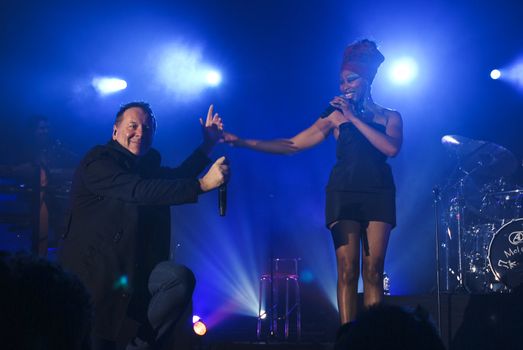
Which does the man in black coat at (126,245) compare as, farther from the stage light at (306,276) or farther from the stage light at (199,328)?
the stage light at (306,276)

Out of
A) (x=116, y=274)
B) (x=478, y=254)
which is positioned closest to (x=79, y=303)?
(x=116, y=274)

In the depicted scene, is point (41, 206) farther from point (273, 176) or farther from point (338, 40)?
point (338, 40)

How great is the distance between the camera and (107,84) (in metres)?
9.76

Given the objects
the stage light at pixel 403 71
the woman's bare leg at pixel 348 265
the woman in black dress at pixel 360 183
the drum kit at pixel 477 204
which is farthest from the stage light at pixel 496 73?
the woman's bare leg at pixel 348 265

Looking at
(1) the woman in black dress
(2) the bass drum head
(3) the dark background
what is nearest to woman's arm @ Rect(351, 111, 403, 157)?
(1) the woman in black dress

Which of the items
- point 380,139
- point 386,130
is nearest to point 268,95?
point 386,130

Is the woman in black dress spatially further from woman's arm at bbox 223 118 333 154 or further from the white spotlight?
the white spotlight

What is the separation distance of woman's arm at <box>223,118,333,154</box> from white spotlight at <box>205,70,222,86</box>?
524cm

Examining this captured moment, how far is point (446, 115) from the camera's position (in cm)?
1055

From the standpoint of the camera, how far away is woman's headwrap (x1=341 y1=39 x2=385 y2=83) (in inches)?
188

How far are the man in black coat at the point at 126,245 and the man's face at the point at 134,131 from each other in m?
0.14

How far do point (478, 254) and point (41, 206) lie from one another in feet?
20.0

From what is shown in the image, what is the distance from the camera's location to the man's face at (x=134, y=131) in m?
4.36

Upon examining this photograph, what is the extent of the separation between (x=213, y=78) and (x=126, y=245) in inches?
258
